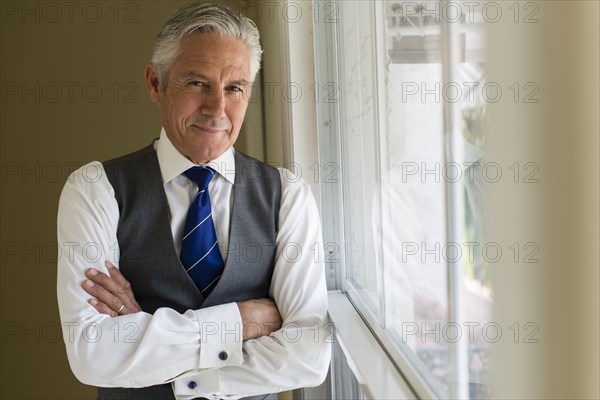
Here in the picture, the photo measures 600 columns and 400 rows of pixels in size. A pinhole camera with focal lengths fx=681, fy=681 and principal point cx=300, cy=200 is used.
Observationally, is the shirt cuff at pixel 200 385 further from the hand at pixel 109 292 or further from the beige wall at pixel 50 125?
the beige wall at pixel 50 125

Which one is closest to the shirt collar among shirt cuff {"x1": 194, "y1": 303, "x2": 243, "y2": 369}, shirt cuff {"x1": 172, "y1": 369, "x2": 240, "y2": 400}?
shirt cuff {"x1": 194, "y1": 303, "x2": 243, "y2": 369}

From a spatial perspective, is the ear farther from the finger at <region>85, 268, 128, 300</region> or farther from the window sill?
the window sill

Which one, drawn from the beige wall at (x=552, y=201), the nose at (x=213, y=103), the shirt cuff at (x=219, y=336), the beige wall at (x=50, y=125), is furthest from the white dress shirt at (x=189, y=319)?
the beige wall at (x=50, y=125)

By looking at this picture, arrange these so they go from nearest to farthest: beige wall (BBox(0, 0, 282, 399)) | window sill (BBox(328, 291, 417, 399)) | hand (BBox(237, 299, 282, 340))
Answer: window sill (BBox(328, 291, 417, 399))
hand (BBox(237, 299, 282, 340))
beige wall (BBox(0, 0, 282, 399))

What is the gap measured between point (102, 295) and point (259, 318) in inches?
15.2

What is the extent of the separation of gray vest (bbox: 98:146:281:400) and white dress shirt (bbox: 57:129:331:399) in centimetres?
3

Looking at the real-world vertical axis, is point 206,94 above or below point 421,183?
above

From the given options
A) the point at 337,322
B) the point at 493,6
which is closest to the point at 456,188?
the point at 493,6

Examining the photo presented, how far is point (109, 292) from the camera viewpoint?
64.7 inches

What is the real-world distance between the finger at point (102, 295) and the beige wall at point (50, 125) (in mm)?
2386

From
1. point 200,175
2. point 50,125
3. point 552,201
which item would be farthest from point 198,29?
point 50,125

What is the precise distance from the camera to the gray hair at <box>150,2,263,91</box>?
5.67 feet

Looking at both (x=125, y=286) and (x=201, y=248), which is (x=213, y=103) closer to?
(x=201, y=248)

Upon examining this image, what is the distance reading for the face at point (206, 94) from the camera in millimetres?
1730
